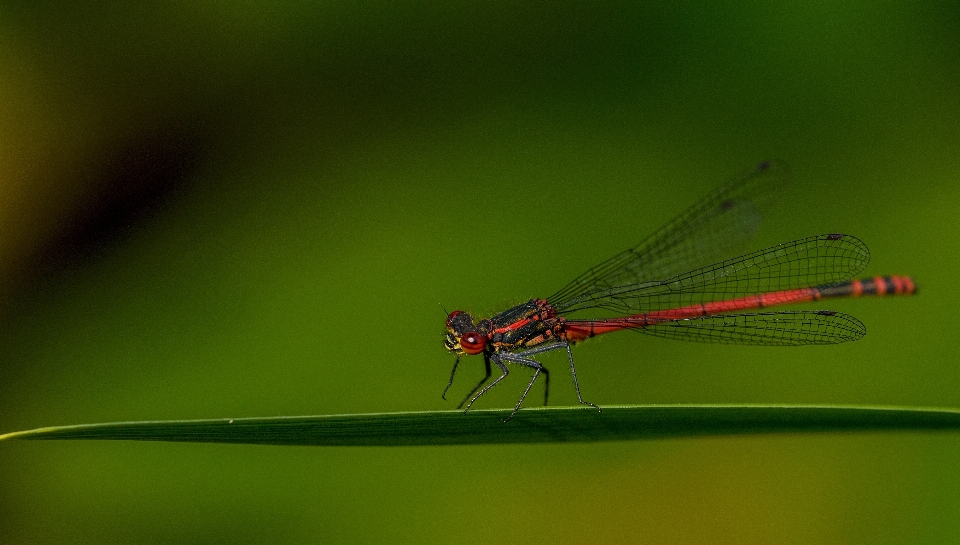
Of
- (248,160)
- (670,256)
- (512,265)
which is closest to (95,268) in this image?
(248,160)

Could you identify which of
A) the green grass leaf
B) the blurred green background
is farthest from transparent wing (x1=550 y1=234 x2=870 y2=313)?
the green grass leaf

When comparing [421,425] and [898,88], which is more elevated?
[898,88]

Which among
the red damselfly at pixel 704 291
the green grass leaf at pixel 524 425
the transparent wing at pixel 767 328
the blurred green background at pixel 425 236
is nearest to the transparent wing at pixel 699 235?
the red damselfly at pixel 704 291

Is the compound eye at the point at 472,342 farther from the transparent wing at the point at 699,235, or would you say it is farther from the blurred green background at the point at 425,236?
the transparent wing at the point at 699,235

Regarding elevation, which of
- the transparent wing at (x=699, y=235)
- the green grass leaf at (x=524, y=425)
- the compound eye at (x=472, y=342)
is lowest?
the green grass leaf at (x=524, y=425)

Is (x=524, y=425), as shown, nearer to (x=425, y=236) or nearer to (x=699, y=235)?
(x=425, y=236)

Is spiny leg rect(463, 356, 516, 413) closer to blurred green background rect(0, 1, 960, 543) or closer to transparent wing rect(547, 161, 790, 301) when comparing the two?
blurred green background rect(0, 1, 960, 543)

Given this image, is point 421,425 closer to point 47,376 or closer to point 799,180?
point 47,376
